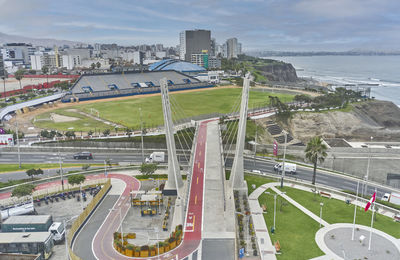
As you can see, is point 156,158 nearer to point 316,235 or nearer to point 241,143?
point 241,143

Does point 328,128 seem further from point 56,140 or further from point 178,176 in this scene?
point 56,140

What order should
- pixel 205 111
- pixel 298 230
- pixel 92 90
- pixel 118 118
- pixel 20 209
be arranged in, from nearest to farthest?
pixel 298 230 → pixel 20 209 → pixel 118 118 → pixel 205 111 → pixel 92 90

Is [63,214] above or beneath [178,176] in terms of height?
beneath

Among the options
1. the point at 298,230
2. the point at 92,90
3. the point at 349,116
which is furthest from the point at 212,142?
the point at 92,90

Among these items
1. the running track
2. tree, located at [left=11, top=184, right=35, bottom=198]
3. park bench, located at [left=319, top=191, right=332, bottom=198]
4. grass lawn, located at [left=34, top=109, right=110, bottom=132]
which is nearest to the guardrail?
park bench, located at [left=319, top=191, right=332, bottom=198]

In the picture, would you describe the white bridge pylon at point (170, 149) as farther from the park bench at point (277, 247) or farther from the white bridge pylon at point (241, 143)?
the park bench at point (277, 247)

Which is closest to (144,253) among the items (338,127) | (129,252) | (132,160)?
(129,252)

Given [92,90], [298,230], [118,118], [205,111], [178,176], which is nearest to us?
[298,230]
